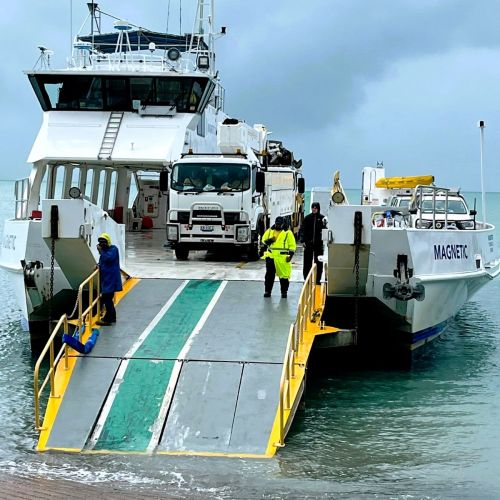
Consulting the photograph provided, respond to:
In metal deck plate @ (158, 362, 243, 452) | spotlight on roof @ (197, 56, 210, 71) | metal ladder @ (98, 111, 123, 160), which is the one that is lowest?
metal deck plate @ (158, 362, 243, 452)

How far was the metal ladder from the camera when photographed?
57.0 ft

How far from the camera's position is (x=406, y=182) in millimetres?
26812

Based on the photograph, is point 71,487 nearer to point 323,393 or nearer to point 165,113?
point 323,393

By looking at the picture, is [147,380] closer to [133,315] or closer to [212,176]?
[133,315]

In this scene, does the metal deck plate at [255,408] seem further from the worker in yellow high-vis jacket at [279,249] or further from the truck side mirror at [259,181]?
the truck side mirror at [259,181]

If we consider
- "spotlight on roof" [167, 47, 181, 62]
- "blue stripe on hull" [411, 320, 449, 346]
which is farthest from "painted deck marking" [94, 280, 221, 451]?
"spotlight on roof" [167, 47, 181, 62]

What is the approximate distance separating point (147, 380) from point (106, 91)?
992 centimetres

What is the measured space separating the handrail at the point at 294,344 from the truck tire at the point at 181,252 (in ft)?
14.6

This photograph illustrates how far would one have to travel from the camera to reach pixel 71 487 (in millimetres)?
7992

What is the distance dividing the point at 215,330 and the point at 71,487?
3944 millimetres

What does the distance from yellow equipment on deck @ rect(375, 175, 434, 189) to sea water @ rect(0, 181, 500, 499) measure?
1042cm

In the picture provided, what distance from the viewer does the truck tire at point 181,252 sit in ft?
53.9

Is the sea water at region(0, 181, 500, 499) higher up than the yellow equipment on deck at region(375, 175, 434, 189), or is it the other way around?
the yellow equipment on deck at region(375, 175, 434, 189)

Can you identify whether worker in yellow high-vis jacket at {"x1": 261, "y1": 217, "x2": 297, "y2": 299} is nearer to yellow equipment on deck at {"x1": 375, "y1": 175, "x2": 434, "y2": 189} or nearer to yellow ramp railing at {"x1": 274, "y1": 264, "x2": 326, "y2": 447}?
yellow ramp railing at {"x1": 274, "y1": 264, "x2": 326, "y2": 447}
